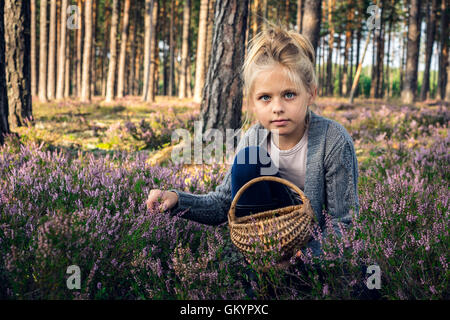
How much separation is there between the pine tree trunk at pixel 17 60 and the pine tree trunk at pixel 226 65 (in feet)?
11.8

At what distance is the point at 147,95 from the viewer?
18.9 meters

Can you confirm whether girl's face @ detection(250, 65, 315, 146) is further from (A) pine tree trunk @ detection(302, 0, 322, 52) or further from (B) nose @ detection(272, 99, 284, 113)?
(A) pine tree trunk @ detection(302, 0, 322, 52)

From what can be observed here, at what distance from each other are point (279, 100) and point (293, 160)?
498 mm

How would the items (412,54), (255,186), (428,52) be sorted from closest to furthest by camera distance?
(255,186) < (412,54) < (428,52)

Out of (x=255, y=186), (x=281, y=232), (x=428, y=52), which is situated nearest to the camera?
(x=281, y=232)

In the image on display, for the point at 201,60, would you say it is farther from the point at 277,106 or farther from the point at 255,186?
the point at 255,186

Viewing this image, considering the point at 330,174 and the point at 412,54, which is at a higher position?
the point at 412,54

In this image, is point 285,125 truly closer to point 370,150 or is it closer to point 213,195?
point 213,195

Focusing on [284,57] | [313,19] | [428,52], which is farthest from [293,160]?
[428,52]

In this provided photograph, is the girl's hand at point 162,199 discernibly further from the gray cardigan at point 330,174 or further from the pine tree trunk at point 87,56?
the pine tree trunk at point 87,56

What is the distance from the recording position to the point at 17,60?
6594 mm
